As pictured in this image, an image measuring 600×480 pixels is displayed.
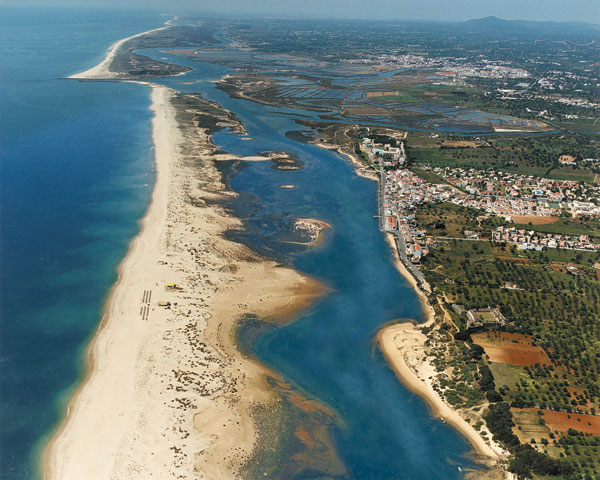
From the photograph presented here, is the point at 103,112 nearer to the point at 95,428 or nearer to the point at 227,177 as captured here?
the point at 227,177

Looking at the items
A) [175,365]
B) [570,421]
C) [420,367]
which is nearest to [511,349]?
[570,421]

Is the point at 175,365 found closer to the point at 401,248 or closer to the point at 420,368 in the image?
the point at 420,368

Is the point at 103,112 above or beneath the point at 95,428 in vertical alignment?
above

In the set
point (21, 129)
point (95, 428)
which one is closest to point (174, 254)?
point (95, 428)

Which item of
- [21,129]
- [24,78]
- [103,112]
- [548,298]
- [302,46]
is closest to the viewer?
[548,298]

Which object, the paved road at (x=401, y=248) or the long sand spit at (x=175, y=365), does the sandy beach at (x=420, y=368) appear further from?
the long sand spit at (x=175, y=365)

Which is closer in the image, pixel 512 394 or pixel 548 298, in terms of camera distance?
pixel 512 394

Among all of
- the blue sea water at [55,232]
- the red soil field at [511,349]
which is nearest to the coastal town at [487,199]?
the red soil field at [511,349]
